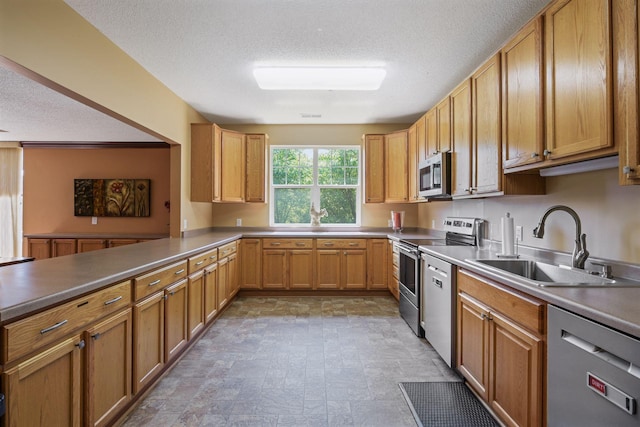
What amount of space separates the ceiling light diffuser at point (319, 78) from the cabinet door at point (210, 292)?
6.43 ft

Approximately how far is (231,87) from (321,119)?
1.56m

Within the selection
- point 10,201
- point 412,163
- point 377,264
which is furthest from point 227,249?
point 10,201

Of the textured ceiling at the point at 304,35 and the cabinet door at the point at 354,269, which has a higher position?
the textured ceiling at the point at 304,35

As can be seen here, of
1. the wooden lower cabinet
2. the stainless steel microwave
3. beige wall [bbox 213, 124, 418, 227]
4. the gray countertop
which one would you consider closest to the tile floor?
the wooden lower cabinet

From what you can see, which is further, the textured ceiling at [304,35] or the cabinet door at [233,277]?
the cabinet door at [233,277]

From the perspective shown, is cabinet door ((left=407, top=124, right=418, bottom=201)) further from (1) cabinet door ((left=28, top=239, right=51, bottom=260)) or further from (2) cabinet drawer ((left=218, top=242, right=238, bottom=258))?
(1) cabinet door ((left=28, top=239, right=51, bottom=260))

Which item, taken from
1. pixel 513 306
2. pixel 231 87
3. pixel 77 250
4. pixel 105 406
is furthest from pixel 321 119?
pixel 77 250

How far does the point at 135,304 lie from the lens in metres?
1.89

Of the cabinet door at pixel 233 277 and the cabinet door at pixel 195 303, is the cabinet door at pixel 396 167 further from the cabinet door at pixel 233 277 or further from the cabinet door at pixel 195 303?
the cabinet door at pixel 195 303

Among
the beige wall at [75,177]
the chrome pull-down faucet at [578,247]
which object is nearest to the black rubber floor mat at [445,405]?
the chrome pull-down faucet at [578,247]

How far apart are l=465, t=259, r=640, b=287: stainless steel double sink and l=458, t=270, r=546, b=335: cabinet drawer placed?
86 millimetres

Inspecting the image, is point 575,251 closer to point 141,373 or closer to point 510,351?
point 510,351

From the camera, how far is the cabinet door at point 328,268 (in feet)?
14.3

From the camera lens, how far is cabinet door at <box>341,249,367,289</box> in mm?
4355
